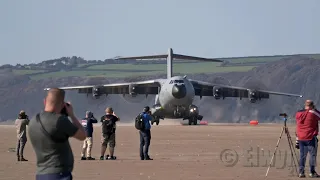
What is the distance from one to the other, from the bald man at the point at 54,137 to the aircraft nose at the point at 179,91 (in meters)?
51.1

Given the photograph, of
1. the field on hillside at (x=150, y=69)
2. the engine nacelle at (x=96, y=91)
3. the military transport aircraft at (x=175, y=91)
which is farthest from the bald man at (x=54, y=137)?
the field on hillside at (x=150, y=69)

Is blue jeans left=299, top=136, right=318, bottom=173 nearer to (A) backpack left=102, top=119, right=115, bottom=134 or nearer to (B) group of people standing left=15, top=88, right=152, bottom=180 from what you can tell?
(A) backpack left=102, top=119, right=115, bottom=134

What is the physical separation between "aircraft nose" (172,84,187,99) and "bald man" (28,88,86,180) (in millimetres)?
51077

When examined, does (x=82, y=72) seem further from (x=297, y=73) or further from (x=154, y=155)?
(x=154, y=155)

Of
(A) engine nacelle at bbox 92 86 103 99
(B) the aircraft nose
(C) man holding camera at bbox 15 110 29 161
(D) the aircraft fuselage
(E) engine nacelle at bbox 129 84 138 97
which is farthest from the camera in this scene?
(A) engine nacelle at bbox 92 86 103 99

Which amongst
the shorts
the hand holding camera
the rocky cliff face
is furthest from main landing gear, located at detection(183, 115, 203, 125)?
the hand holding camera

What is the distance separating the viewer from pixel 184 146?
3108 cm

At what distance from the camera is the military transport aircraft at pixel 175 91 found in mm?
62312

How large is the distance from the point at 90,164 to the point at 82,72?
129 metres

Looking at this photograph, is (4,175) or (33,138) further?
(4,175)

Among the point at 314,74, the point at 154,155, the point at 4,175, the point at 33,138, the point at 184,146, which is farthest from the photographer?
the point at 314,74

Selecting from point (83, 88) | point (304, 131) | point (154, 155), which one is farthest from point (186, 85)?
point (304, 131)

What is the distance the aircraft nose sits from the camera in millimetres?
61000

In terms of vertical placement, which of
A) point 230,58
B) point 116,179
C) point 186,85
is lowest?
point 116,179
